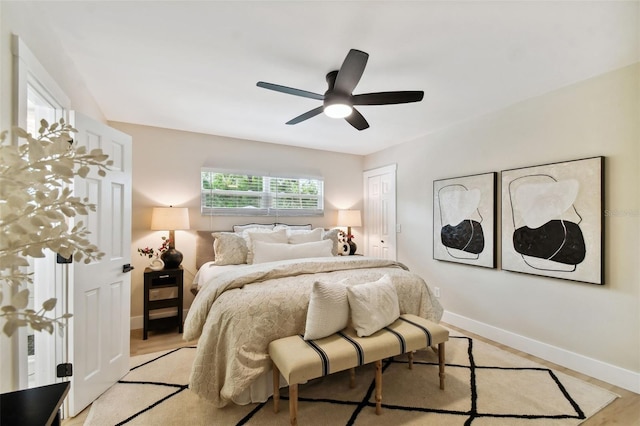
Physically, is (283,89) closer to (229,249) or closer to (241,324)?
(241,324)

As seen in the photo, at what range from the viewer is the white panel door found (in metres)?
1.94

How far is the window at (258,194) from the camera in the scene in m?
3.98

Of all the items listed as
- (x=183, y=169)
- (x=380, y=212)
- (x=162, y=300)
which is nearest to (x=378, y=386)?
(x=162, y=300)

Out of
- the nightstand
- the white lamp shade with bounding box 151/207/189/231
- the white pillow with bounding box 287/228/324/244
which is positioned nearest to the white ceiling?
the white lamp shade with bounding box 151/207/189/231

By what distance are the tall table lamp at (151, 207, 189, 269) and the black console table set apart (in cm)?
251

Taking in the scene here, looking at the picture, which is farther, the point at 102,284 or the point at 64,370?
the point at 102,284

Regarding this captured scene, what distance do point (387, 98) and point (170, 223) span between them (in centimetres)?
277

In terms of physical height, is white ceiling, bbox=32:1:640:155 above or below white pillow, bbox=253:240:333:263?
above

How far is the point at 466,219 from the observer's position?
3381 millimetres

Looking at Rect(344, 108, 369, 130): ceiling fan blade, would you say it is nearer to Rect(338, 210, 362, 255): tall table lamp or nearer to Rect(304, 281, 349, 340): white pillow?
Rect(304, 281, 349, 340): white pillow

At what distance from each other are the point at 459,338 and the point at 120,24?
13.2ft

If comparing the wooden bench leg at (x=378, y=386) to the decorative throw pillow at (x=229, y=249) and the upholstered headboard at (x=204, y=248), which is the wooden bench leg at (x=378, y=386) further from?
the upholstered headboard at (x=204, y=248)

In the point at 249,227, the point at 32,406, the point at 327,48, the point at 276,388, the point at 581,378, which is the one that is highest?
the point at 327,48

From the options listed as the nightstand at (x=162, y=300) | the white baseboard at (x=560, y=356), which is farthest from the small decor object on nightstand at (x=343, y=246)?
the nightstand at (x=162, y=300)
